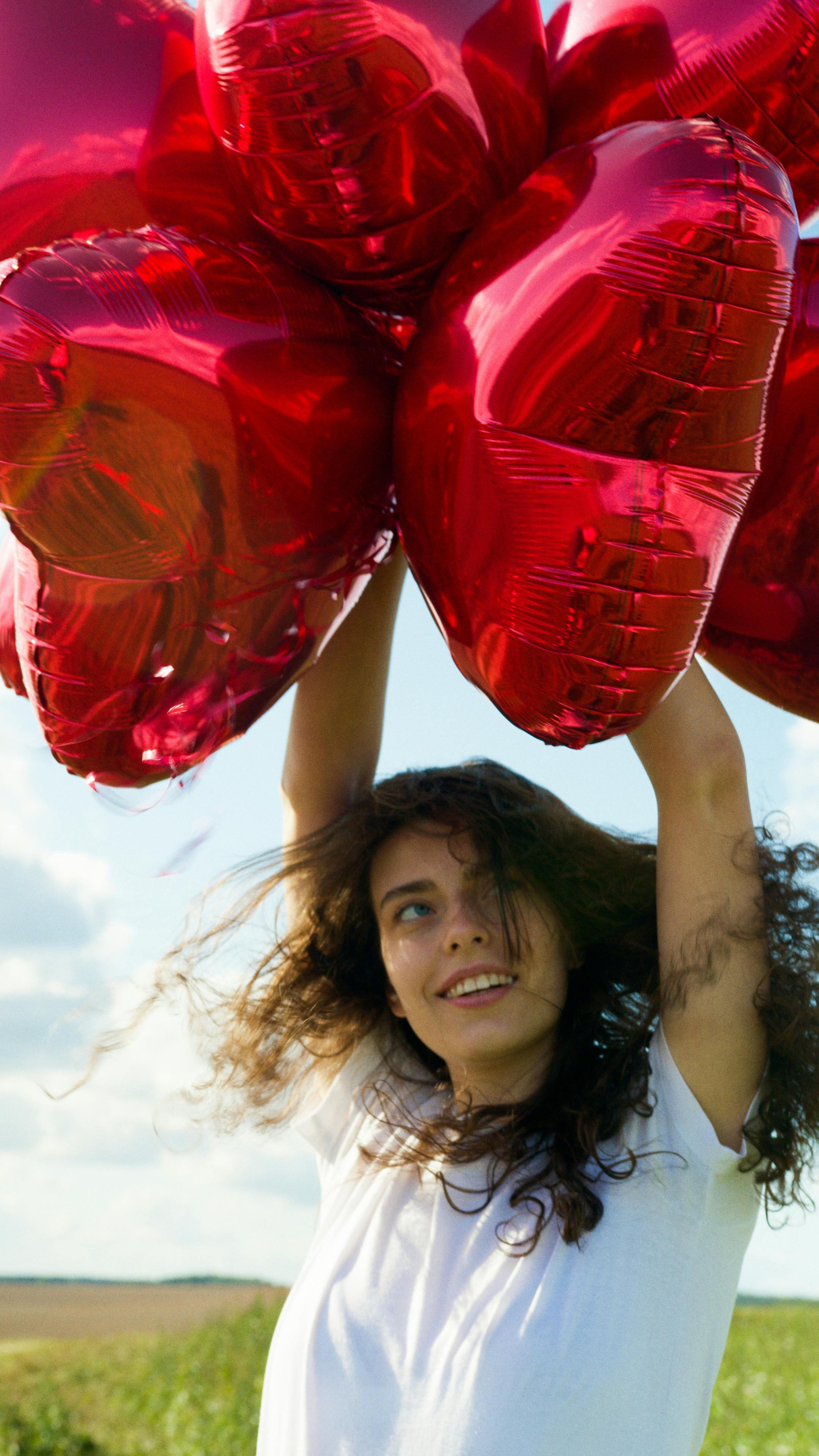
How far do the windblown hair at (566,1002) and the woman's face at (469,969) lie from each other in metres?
0.02

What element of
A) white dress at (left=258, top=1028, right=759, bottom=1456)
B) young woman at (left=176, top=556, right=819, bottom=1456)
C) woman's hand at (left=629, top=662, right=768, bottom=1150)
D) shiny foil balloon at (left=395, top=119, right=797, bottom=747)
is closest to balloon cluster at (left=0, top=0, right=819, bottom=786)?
shiny foil balloon at (left=395, top=119, right=797, bottom=747)

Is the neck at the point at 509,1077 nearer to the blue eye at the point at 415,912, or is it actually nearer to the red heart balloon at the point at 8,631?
the blue eye at the point at 415,912

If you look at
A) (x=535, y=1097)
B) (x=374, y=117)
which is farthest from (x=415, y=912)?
(x=374, y=117)

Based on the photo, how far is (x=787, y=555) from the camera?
40.3 inches

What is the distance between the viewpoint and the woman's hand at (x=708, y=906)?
1.20 meters

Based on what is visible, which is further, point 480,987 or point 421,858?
point 421,858

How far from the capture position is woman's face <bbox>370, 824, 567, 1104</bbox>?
4.25 feet

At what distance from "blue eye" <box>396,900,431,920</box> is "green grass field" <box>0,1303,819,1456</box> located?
5.01 meters

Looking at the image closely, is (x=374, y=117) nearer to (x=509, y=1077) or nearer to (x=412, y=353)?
(x=412, y=353)

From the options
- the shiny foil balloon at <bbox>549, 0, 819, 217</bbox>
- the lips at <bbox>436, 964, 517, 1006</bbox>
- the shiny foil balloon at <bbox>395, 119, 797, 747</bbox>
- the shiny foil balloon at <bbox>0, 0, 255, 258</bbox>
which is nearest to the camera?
the shiny foil balloon at <bbox>395, 119, 797, 747</bbox>

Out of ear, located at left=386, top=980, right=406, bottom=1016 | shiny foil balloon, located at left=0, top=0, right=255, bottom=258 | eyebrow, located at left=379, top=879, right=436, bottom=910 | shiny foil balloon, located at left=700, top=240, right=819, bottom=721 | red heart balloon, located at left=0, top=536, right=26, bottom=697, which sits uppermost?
shiny foil balloon, located at left=0, top=0, right=255, bottom=258

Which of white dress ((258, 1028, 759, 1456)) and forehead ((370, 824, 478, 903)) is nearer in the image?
white dress ((258, 1028, 759, 1456))

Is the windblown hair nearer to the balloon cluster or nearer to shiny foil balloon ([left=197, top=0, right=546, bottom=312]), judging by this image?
the balloon cluster

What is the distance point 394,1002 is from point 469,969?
248 mm
